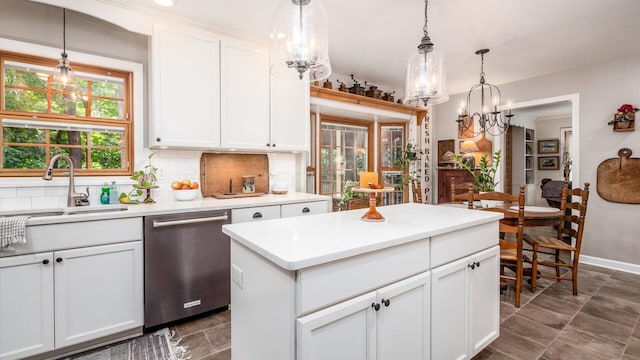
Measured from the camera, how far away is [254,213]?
2.60m

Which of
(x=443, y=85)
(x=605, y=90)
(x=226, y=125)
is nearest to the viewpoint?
(x=443, y=85)

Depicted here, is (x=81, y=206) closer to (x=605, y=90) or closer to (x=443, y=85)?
(x=443, y=85)

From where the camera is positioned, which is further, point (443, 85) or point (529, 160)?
point (529, 160)

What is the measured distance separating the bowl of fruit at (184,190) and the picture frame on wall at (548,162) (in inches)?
347

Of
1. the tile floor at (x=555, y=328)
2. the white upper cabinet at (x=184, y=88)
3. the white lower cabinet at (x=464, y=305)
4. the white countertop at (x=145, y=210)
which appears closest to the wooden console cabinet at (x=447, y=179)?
the tile floor at (x=555, y=328)

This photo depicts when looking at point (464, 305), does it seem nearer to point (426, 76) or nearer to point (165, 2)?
point (426, 76)

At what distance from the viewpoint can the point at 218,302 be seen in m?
2.45

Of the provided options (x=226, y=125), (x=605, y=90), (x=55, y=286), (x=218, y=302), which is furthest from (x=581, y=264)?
(x=55, y=286)

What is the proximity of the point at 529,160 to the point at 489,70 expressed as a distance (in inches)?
196

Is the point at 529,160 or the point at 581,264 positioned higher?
the point at 529,160

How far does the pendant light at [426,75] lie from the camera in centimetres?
217

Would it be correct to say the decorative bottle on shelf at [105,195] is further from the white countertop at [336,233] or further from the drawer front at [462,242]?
the drawer front at [462,242]

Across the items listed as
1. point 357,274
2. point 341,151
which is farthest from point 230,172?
point 357,274

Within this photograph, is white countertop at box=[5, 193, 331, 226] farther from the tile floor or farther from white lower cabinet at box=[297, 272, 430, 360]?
white lower cabinet at box=[297, 272, 430, 360]
